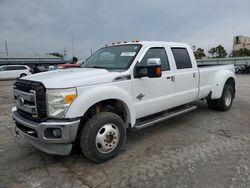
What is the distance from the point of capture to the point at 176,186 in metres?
2.65

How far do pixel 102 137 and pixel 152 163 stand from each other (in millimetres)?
861

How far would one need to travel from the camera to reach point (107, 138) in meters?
3.29

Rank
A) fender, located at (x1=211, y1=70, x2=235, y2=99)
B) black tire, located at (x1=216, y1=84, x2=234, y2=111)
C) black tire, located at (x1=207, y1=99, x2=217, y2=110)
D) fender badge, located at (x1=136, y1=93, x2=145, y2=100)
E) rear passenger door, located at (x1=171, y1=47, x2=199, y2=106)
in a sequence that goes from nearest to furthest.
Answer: fender badge, located at (x1=136, y1=93, x2=145, y2=100)
rear passenger door, located at (x1=171, y1=47, x2=199, y2=106)
fender, located at (x1=211, y1=70, x2=235, y2=99)
black tire, located at (x1=216, y1=84, x2=234, y2=111)
black tire, located at (x1=207, y1=99, x2=217, y2=110)

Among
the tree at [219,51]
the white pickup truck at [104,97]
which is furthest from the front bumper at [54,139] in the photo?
the tree at [219,51]

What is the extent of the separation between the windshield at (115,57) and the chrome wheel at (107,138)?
1.07 m


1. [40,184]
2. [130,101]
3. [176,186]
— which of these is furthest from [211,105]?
[40,184]

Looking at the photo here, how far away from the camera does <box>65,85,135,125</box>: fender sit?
289cm

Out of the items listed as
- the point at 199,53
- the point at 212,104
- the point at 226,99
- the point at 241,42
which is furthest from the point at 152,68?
the point at 241,42

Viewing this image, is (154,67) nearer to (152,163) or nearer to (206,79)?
(152,163)

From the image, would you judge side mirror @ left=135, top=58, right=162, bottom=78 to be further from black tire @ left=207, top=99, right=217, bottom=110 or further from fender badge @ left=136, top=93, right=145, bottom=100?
black tire @ left=207, top=99, right=217, bottom=110

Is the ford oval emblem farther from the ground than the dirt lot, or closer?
farther from the ground

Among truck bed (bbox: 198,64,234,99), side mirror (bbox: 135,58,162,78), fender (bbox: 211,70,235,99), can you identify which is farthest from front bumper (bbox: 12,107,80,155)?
fender (bbox: 211,70,235,99)

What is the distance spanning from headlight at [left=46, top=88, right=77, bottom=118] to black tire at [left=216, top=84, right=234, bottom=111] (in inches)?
185

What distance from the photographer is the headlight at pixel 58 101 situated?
9.27 feet
